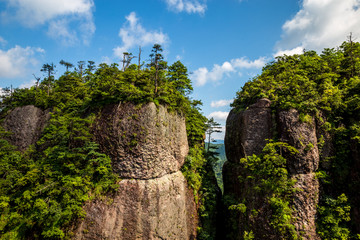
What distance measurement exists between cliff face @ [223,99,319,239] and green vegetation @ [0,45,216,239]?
455cm

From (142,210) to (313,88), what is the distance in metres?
20.8

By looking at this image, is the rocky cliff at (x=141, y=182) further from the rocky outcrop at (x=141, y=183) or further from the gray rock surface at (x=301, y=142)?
the gray rock surface at (x=301, y=142)

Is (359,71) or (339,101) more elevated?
(359,71)

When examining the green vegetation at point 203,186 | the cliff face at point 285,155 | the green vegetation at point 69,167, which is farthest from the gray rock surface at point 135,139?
the cliff face at point 285,155

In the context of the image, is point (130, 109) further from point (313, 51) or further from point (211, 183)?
point (313, 51)

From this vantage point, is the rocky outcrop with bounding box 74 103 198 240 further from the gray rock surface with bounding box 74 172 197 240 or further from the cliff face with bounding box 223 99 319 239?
the cliff face with bounding box 223 99 319 239

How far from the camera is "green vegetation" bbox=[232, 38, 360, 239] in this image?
1277cm

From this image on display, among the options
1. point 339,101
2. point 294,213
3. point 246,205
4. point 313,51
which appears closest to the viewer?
point 294,213

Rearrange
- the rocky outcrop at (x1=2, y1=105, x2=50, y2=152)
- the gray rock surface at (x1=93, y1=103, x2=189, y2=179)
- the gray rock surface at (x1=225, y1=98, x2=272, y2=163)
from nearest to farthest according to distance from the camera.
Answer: the gray rock surface at (x1=93, y1=103, x2=189, y2=179) → the gray rock surface at (x1=225, y1=98, x2=272, y2=163) → the rocky outcrop at (x1=2, y1=105, x2=50, y2=152)

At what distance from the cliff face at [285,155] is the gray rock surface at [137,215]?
7.38m

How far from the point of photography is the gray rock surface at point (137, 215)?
12.8 m

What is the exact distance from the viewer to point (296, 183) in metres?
13.8

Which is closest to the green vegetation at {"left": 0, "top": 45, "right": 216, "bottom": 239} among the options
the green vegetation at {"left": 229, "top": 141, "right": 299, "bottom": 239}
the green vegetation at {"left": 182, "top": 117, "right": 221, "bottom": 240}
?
the green vegetation at {"left": 182, "top": 117, "right": 221, "bottom": 240}

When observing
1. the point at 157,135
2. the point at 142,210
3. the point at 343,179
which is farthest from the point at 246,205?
the point at 157,135
